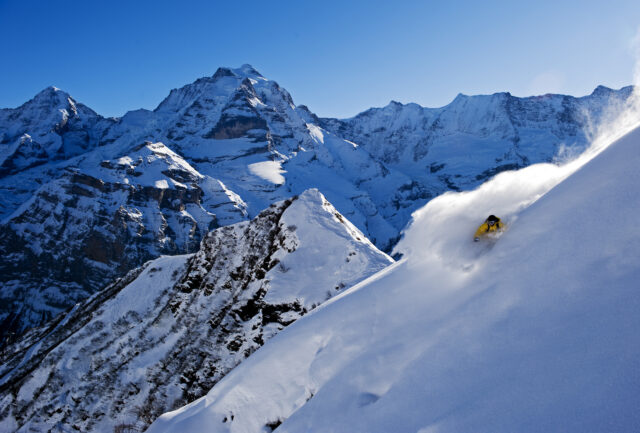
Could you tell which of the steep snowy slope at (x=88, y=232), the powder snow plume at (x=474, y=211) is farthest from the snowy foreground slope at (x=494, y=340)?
the steep snowy slope at (x=88, y=232)

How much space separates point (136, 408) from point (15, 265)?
16432 centimetres

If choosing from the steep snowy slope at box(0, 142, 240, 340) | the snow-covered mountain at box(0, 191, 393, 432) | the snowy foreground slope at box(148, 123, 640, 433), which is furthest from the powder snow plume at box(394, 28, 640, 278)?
the steep snowy slope at box(0, 142, 240, 340)

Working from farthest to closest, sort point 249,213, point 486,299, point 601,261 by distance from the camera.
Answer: point 249,213, point 486,299, point 601,261

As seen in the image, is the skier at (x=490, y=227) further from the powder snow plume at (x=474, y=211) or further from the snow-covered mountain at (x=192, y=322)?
the snow-covered mountain at (x=192, y=322)

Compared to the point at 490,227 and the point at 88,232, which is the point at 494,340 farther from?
the point at 88,232

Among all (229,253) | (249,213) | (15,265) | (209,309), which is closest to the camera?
(209,309)

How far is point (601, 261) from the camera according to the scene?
5418 mm

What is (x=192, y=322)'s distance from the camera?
36719 millimetres

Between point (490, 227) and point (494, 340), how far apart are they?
5.41 m

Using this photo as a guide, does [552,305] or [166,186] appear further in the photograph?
[166,186]

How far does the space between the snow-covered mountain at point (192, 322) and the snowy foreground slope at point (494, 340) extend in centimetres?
1708

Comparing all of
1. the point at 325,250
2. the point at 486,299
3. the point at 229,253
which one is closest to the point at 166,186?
the point at 229,253

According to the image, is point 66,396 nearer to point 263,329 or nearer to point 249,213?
point 263,329

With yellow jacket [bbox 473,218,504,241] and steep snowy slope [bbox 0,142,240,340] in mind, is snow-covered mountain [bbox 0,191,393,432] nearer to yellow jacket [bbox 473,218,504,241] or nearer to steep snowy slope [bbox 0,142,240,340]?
yellow jacket [bbox 473,218,504,241]
